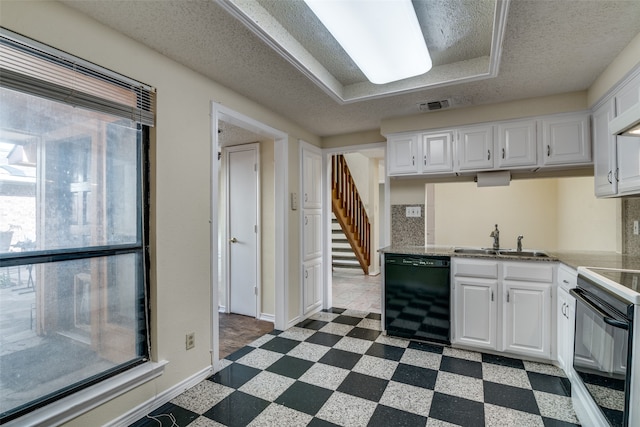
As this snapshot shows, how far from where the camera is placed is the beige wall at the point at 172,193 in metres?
1.73

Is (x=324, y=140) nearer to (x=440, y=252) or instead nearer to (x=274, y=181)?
(x=274, y=181)

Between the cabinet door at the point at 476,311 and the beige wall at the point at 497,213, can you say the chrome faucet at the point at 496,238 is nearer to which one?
the beige wall at the point at 497,213

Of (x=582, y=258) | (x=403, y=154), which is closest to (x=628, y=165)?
(x=582, y=258)

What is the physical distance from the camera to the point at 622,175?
2.15 metres

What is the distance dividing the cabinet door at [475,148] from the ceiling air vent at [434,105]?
31cm

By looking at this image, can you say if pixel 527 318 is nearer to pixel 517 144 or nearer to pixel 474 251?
pixel 474 251

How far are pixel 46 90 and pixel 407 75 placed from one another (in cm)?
227

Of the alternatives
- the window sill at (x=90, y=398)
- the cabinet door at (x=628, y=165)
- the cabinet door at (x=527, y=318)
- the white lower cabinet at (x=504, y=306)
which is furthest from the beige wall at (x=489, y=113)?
the window sill at (x=90, y=398)

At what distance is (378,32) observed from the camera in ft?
6.11

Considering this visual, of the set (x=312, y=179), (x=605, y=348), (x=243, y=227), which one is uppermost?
(x=312, y=179)

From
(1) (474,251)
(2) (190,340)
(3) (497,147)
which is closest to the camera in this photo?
(2) (190,340)

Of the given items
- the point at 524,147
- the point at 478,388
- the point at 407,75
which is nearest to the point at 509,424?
the point at 478,388

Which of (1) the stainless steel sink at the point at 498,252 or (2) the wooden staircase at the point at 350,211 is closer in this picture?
(1) the stainless steel sink at the point at 498,252

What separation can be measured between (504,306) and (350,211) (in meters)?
3.59
